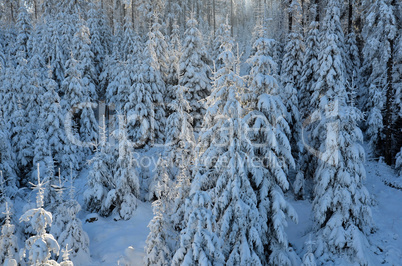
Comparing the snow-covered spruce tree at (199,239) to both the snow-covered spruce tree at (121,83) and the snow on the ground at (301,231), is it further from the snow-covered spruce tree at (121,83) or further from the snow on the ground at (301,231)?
the snow-covered spruce tree at (121,83)

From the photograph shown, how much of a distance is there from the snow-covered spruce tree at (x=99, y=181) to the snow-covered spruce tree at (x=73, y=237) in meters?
3.58

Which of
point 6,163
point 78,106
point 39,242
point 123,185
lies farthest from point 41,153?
point 39,242

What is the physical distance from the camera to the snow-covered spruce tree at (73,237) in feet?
58.1

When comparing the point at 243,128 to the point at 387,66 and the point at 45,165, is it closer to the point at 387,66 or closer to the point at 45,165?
the point at 387,66

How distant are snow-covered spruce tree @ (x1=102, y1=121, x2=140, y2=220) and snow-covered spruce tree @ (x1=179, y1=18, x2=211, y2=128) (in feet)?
28.4

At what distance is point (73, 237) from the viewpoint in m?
17.9

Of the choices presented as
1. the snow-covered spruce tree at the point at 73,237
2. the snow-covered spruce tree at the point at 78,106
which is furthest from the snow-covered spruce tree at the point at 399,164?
the snow-covered spruce tree at the point at 78,106

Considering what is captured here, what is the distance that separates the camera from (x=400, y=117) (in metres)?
24.9

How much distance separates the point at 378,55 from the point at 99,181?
2584 centimetres

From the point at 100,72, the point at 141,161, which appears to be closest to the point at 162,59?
the point at 141,161

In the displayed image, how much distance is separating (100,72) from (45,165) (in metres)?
20.6

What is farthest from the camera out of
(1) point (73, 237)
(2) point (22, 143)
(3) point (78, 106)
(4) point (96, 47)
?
(4) point (96, 47)

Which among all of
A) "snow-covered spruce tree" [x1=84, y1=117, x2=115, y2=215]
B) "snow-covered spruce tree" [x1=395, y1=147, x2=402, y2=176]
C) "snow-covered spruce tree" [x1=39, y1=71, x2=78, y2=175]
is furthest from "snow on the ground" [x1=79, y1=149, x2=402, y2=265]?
"snow-covered spruce tree" [x1=39, y1=71, x2=78, y2=175]

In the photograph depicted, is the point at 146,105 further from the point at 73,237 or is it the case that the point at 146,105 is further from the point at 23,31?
the point at 23,31
